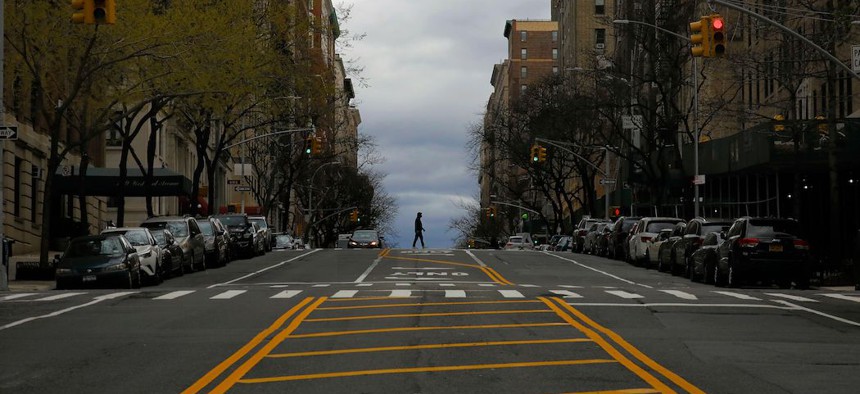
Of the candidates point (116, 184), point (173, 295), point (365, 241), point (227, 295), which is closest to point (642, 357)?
point (227, 295)

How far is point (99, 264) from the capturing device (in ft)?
101

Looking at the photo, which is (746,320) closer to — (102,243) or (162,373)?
(162,373)

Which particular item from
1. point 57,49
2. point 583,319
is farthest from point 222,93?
point 583,319

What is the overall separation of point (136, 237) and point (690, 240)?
50.7 ft

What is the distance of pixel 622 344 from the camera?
15.4m

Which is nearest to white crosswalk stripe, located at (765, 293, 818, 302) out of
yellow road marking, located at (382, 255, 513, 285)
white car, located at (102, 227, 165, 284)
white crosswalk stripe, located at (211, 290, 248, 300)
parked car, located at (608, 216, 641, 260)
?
yellow road marking, located at (382, 255, 513, 285)

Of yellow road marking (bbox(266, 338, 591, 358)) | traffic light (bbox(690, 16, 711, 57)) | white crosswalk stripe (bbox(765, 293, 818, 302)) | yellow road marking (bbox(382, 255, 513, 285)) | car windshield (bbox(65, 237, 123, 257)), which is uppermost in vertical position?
traffic light (bbox(690, 16, 711, 57))

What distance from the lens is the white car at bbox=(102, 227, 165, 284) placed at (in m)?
32.9

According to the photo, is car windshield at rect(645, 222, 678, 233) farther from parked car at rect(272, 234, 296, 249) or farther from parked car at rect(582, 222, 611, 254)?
parked car at rect(272, 234, 296, 249)

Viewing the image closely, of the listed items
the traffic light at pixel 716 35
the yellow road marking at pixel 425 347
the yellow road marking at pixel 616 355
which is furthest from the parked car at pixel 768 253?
the yellow road marking at pixel 425 347

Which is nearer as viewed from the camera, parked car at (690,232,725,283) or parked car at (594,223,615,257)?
parked car at (690,232,725,283)

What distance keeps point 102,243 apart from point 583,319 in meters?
16.3

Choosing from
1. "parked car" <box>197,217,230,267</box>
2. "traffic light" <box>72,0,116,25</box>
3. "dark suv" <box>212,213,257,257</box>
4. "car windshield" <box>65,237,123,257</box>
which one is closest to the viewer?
"traffic light" <box>72,0,116,25</box>

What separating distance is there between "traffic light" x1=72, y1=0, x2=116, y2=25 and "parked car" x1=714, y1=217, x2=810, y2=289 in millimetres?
16045
